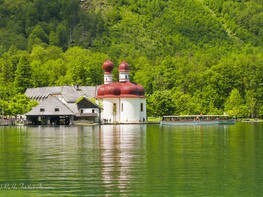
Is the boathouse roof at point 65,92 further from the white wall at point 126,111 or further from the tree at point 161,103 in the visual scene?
the tree at point 161,103

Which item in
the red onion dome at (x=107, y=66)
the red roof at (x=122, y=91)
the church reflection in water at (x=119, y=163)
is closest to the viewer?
the church reflection in water at (x=119, y=163)

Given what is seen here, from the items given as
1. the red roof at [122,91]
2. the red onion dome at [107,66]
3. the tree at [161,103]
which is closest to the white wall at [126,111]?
the red roof at [122,91]

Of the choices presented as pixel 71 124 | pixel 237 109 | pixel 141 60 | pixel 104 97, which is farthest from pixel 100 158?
pixel 141 60

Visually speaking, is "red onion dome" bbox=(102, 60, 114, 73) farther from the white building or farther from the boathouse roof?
the white building

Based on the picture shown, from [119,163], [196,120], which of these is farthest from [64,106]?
[119,163]

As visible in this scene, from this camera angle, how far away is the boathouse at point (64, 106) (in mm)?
108375

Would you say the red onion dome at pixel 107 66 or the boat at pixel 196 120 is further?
the red onion dome at pixel 107 66

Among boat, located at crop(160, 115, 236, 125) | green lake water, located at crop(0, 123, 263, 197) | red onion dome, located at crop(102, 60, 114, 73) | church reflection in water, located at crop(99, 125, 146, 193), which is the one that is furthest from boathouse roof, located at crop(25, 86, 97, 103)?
green lake water, located at crop(0, 123, 263, 197)

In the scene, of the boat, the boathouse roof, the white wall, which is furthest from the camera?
the boathouse roof

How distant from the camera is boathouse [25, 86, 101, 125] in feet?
356

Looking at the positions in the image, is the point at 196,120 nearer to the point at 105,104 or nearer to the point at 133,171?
the point at 105,104

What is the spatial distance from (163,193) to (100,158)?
44.0 ft

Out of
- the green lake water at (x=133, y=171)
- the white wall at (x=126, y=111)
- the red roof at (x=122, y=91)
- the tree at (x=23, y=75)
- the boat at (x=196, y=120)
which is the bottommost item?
the green lake water at (x=133, y=171)

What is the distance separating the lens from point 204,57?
163 m
